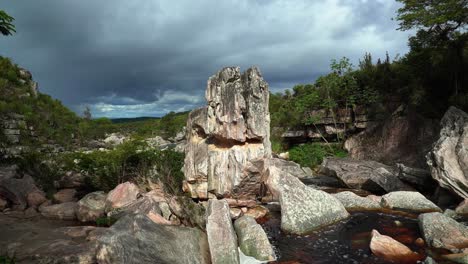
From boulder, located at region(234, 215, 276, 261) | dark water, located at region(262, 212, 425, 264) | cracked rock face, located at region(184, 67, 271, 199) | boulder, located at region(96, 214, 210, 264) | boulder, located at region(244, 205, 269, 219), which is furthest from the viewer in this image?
cracked rock face, located at region(184, 67, 271, 199)

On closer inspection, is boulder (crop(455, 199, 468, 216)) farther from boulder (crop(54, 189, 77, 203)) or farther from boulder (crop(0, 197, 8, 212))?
boulder (crop(0, 197, 8, 212))

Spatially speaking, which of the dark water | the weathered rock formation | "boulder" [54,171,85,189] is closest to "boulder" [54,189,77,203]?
"boulder" [54,171,85,189]

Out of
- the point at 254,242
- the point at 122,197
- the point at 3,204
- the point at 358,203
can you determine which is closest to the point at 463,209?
the point at 358,203

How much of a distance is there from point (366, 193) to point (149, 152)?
11853mm

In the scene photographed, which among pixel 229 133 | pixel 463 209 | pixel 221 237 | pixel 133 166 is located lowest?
pixel 463 209

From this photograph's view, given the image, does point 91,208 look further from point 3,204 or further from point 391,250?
point 391,250

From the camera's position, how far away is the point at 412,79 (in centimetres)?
2653

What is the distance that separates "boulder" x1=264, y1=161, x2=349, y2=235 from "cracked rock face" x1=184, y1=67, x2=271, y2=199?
249cm

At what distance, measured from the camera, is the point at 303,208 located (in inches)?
479

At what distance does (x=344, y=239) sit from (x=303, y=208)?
180cm

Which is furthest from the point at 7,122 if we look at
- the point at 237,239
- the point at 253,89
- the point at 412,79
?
the point at 412,79

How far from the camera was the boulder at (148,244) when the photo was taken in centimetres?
768

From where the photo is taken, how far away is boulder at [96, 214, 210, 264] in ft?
25.2

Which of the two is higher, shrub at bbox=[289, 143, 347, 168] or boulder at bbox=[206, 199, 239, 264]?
shrub at bbox=[289, 143, 347, 168]
